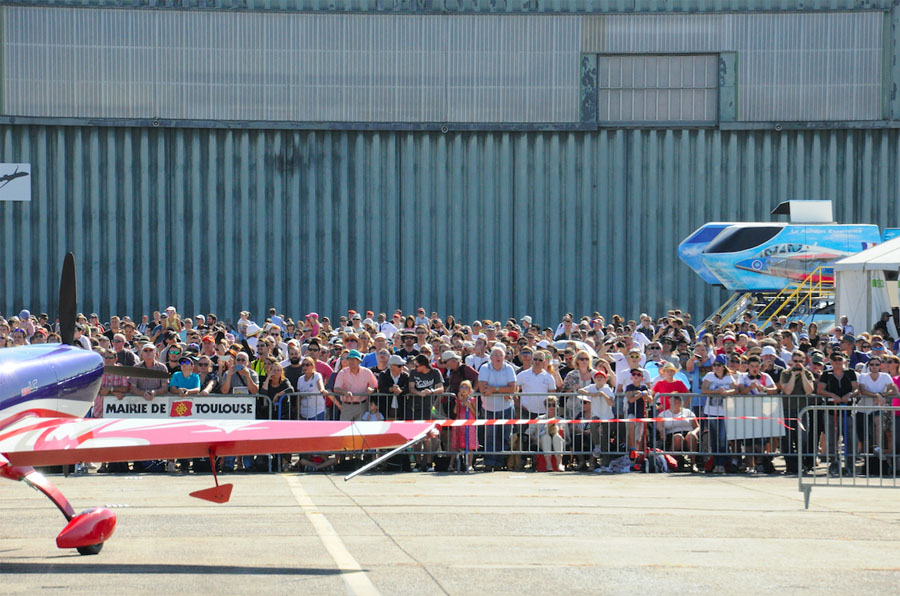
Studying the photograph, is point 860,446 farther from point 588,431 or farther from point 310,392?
point 310,392

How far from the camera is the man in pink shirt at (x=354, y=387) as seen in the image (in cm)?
1558

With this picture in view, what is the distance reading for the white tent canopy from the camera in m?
24.5

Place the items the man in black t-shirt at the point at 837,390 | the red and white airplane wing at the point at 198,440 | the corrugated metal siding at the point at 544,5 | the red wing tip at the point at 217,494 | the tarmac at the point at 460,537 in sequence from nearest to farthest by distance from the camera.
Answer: the tarmac at the point at 460,537 → the red and white airplane wing at the point at 198,440 → the red wing tip at the point at 217,494 → the man in black t-shirt at the point at 837,390 → the corrugated metal siding at the point at 544,5

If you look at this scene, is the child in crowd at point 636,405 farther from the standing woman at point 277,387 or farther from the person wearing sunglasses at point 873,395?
the standing woman at point 277,387

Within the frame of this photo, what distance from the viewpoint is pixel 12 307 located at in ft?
101

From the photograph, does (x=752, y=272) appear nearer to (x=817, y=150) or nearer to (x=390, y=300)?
(x=817, y=150)

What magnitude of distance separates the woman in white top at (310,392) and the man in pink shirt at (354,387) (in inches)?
8.9

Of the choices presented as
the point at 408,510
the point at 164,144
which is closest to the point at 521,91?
the point at 164,144

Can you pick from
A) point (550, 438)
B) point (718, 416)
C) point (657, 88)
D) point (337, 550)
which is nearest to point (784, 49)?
point (657, 88)

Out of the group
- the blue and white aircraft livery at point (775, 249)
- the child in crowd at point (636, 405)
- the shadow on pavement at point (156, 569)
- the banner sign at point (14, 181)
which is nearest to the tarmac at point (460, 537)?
the shadow on pavement at point (156, 569)

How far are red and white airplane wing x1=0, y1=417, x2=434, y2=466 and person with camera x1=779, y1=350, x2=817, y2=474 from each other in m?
8.17

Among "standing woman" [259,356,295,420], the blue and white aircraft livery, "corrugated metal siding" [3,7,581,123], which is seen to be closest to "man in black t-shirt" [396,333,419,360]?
"standing woman" [259,356,295,420]

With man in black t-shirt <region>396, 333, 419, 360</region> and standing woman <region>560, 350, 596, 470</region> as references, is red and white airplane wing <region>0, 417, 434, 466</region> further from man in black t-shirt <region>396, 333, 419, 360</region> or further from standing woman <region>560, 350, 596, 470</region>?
man in black t-shirt <region>396, 333, 419, 360</region>

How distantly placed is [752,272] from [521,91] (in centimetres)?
763
